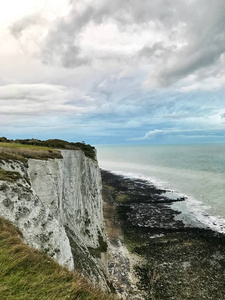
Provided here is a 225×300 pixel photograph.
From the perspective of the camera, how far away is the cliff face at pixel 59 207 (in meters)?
12.6

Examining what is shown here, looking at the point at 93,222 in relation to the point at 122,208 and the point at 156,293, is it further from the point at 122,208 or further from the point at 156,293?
the point at 122,208

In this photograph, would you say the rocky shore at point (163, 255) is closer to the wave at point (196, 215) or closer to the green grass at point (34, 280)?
the wave at point (196, 215)

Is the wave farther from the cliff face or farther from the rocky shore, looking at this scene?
the cliff face

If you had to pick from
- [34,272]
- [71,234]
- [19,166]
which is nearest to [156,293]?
[71,234]

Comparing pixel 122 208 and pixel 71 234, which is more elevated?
pixel 71 234

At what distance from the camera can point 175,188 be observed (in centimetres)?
7588

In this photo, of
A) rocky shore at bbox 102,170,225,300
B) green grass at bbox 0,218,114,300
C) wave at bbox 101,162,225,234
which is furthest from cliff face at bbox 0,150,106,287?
wave at bbox 101,162,225,234

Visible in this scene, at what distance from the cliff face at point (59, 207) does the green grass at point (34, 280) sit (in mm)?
4412

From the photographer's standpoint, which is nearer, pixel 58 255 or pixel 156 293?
pixel 58 255

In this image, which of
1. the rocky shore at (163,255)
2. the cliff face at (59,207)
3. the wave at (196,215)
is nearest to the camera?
the cliff face at (59,207)

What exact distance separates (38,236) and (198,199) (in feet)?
187

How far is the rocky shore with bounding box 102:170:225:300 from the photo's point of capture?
2384cm

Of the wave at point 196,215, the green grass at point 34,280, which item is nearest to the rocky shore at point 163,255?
the wave at point 196,215

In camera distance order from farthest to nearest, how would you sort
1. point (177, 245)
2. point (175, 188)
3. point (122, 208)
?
1. point (175, 188)
2. point (122, 208)
3. point (177, 245)
